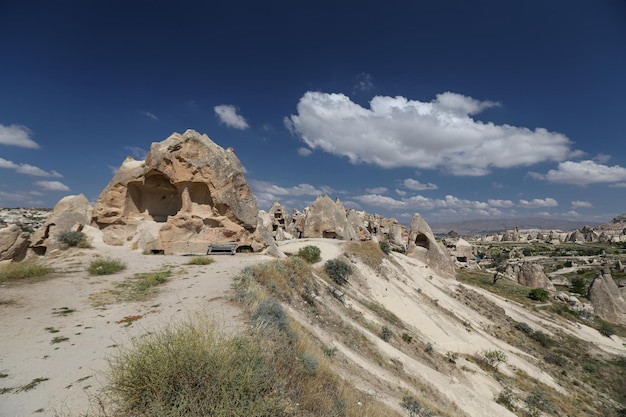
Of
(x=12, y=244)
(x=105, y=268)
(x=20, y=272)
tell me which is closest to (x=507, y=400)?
(x=105, y=268)

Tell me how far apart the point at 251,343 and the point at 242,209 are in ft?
36.8

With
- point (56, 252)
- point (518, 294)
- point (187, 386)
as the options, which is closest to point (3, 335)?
point (187, 386)

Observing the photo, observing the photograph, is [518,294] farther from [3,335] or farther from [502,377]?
[3,335]

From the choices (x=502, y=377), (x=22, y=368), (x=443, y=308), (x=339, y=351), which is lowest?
(x=502, y=377)

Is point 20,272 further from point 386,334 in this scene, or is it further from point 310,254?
point 310,254

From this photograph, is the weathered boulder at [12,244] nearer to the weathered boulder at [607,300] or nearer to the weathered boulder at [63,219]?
the weathered boulder at [63,219]

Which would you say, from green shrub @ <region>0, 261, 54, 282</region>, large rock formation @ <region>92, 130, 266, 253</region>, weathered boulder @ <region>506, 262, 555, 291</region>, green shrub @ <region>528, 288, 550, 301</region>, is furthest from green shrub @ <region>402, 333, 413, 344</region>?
weathered boulder @ <region>506, 262, 555, 291</region>

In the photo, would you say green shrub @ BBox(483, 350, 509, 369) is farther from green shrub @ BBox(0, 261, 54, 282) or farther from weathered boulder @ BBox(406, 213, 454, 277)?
green shrub @ BBox(0, 261, 54, 282)

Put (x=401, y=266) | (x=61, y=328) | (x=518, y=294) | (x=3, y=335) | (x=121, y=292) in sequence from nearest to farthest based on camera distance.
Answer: (x=3, y=335) → (x=61, y=328) → (x=121, y=292) → (x=401, y=266) → (x=518, y=294)

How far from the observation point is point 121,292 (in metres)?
7.30

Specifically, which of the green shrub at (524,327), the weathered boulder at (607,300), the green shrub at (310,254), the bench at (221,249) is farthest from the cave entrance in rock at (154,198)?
the weathered boulder at (607,300)

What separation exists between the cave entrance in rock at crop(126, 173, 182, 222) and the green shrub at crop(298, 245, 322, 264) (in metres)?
6.96

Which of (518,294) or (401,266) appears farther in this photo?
(518,294)

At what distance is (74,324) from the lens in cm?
523
